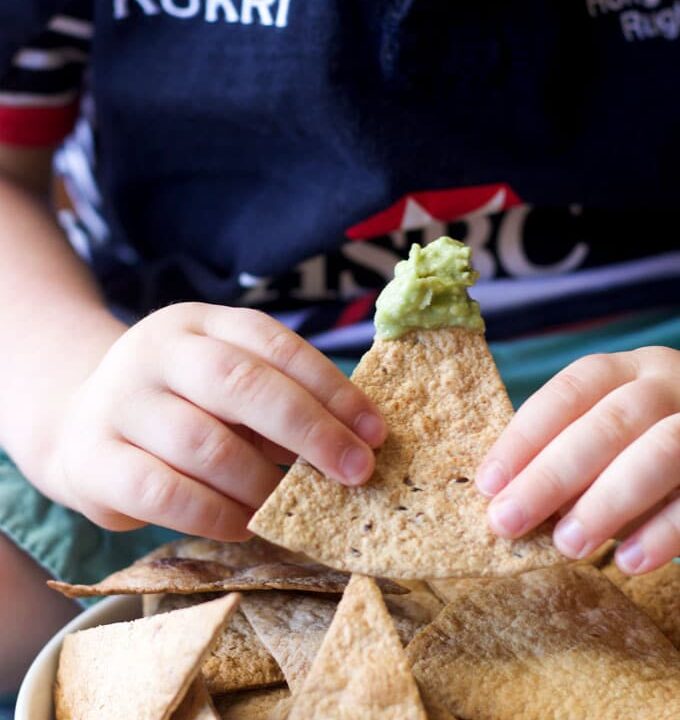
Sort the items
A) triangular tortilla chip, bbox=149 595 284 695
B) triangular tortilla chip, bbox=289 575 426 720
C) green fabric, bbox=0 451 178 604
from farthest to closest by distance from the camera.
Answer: green fabric, bbox=0 451 178 604
triangular tortilla chip, bbox=149 595 284 695
triangular tortilla chip, bbox=289 575 426 720

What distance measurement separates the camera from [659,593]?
0.72m

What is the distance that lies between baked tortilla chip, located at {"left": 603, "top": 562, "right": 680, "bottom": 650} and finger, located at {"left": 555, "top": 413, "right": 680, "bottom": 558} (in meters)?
0.13

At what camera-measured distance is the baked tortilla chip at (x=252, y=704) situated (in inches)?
23.8

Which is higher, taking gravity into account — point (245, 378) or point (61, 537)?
point (245, 378)

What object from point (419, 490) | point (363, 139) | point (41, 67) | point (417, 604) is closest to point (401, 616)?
point (417, 604)

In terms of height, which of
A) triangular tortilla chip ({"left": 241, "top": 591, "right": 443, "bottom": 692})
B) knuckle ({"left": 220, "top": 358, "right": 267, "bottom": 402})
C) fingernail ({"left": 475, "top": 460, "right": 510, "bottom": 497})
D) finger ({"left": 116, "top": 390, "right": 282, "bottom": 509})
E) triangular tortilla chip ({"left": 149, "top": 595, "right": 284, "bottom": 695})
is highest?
knuckle ({"left": 220, "top": 358, "right": 267, "bottom": 402})

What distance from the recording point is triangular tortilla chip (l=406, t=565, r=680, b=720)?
58cm

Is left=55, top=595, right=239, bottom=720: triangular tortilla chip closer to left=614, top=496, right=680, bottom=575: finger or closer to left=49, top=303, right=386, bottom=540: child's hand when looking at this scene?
left=49, top=303, right=386, bottom=540: child's hand

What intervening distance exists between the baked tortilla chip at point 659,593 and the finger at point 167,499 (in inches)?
11.2

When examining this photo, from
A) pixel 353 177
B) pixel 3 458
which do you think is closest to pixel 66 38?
pixel 353 177

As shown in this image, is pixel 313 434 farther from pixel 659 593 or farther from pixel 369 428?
pixel 659 593

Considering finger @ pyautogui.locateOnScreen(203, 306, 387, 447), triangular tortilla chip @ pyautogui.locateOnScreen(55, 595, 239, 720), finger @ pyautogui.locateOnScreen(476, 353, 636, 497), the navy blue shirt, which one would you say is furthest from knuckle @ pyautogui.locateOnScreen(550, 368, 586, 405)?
the navy blue shirt

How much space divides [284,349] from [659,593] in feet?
1.08

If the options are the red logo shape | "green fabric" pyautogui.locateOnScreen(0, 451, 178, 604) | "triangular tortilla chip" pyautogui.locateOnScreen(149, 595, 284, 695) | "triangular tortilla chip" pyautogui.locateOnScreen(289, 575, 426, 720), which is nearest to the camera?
"triangular tortilla chip" pyautogui.locateOnScreen(289, 575, 426, 720)
